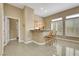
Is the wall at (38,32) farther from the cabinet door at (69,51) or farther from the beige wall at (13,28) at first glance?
the cabinet door at (69,51)

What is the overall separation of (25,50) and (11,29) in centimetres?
73

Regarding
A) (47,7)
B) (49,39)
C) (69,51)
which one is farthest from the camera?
(49,39)

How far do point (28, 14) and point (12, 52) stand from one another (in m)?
1.15

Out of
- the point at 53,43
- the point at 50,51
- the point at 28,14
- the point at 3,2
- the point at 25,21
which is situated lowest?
the point at 50,51

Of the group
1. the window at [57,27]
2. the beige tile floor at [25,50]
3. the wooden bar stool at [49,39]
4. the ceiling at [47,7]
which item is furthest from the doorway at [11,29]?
the window at [57,27]

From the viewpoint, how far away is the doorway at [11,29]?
2.90 meters

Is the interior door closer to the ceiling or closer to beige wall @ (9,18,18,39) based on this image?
beige wall @ (9,18,18,39)

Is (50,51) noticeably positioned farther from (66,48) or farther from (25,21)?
(25,21)

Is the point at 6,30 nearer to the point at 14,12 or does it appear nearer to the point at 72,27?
the point at 14,12

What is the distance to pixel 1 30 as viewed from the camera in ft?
8.81

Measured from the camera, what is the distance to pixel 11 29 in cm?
301

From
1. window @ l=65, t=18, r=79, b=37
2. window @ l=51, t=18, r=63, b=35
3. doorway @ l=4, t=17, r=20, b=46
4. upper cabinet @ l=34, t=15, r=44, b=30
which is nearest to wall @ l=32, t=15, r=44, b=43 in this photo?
Answer: upper cabinet @ l=34, t=15, r=44, b=30

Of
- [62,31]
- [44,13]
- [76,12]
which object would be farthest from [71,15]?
[44,13]

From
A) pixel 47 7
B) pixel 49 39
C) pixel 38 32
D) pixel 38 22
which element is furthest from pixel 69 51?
pixel 47 7
